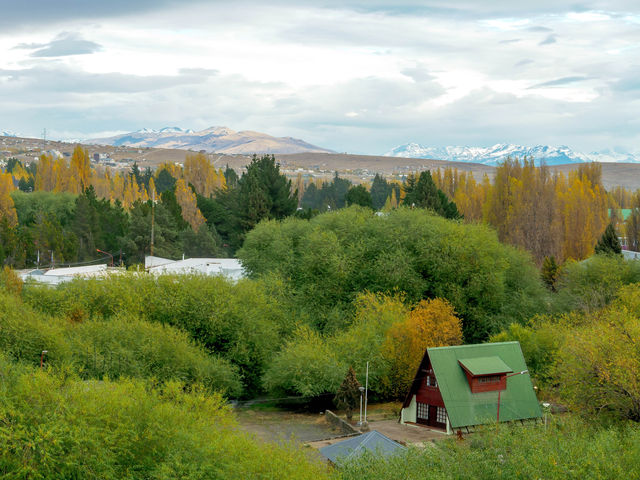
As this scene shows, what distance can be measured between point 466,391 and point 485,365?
1.44 metres

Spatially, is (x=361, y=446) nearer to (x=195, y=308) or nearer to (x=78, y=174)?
(x=195, y=308)

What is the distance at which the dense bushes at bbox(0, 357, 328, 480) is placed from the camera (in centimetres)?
1827

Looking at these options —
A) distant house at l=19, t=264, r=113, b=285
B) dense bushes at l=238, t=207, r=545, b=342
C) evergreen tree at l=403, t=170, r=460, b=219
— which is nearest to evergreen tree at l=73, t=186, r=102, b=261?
distant house at l=19, t=264, r=113, b=285

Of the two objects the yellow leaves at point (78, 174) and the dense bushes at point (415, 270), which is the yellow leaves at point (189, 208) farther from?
the dense bushes at point (415, 270)

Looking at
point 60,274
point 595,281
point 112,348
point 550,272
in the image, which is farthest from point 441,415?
point 60,274

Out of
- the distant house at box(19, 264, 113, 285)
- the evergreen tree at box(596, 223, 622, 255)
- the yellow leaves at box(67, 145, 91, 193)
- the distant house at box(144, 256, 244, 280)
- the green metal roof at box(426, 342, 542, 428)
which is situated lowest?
the green metal roof at box(426, 342, 542, 428)

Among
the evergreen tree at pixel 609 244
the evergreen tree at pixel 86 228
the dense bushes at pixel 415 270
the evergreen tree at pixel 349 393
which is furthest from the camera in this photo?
the evergreen tree at pixel 86 228

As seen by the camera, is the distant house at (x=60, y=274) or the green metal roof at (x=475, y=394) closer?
the green metal roof at (x=475, y=394)

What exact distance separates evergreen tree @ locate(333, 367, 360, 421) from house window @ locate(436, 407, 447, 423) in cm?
376

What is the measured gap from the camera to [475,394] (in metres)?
31.3

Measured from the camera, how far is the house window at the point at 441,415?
31047 millimetres

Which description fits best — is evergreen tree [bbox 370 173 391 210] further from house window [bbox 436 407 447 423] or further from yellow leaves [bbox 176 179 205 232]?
house window [bbox 436 407 447 423]

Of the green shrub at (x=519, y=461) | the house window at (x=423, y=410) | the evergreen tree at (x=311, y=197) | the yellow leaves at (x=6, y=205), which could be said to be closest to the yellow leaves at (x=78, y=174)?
→ the yellow leaves at (x=6, y=205)

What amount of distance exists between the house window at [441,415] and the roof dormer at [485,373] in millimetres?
1563
